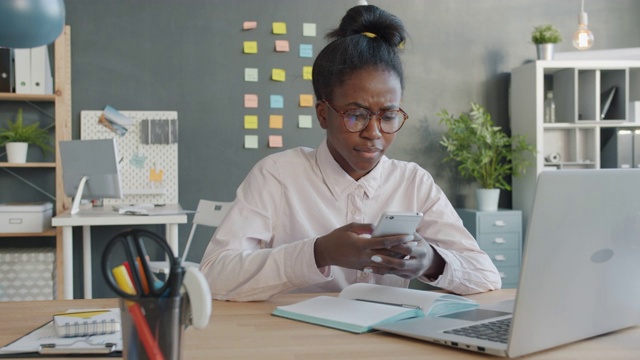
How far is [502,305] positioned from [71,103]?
3695 mm

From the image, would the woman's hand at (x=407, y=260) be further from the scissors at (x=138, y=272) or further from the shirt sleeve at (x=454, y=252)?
the scissors at (x=138, y=272)

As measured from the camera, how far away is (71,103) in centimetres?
439

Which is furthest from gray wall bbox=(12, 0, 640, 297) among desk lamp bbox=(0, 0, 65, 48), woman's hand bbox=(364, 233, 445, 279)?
woman's hand bbox=(364, 233, 445, 279)

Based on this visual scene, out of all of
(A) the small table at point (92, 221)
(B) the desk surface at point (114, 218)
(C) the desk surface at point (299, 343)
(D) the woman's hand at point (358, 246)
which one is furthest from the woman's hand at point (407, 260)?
(B) the desk surface at point (114, 218)

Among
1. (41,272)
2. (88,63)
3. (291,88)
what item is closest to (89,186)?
(41,272)

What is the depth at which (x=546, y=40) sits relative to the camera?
451cm

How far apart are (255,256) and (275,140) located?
307cm

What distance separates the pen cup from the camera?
74 centimetres

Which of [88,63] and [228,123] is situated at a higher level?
[88,63]

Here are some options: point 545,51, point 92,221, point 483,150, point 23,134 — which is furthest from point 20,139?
point 545,51

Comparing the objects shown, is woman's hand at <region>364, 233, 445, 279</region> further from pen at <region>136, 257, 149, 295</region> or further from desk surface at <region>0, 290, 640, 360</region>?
pen at <region>136, 257, 149, 295</region>

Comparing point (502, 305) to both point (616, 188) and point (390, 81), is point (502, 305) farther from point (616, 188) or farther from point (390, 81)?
point (390, 81)

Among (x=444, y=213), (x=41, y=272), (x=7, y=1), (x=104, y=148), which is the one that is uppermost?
(x=7, y=1)

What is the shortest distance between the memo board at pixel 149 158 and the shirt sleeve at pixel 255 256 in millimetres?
2840
